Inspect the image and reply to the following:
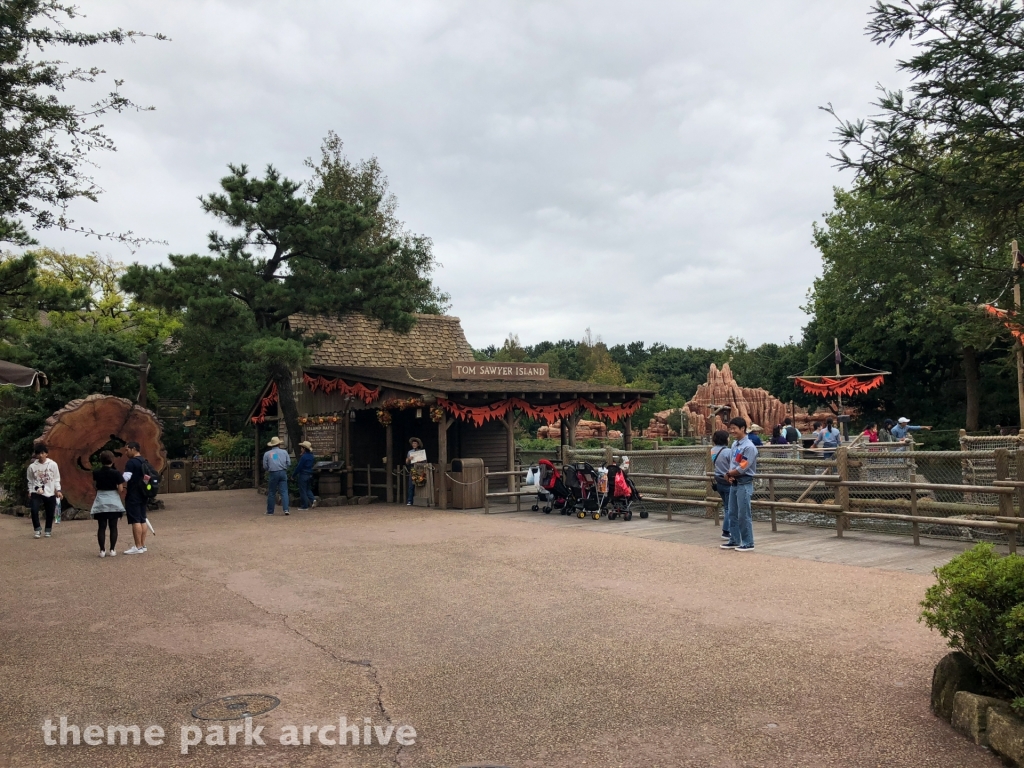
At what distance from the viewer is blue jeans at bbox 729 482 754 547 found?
11273 mm

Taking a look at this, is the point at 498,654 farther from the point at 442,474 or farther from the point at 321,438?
the point at 321,438

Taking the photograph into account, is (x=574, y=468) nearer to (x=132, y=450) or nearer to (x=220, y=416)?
(x=132, y=450)

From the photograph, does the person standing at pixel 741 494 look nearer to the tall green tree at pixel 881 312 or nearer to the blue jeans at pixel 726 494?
the blue jeans at pixel 726 494

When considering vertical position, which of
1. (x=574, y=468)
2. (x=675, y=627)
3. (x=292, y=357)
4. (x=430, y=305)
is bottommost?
(x=675, y=627)

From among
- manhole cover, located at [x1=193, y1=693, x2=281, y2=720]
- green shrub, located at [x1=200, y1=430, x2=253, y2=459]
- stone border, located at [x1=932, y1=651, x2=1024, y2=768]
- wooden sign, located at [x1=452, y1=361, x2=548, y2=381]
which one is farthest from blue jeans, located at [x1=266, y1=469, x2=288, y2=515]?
stone border, located at [x1=932, y1=651, x2=1024, y2=768]

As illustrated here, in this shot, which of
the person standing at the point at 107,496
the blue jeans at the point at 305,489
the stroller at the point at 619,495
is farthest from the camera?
the blue jeans at the point at 305,489

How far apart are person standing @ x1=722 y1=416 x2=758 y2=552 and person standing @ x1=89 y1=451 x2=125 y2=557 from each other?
28.0ft

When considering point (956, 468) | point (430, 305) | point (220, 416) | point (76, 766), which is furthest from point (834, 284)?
point (76, 766)

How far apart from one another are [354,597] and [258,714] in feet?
11.7

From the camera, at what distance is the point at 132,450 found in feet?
41.9

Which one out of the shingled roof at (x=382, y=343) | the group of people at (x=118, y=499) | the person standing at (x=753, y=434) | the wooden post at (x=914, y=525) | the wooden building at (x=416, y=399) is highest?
the shingled roof at (x=382, y=343)

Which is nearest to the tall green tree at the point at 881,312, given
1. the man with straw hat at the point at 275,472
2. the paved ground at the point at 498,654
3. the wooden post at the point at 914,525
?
the wooden post at the point at 914,525

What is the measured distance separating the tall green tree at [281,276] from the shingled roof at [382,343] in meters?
2.10

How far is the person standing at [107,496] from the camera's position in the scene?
11680mm
